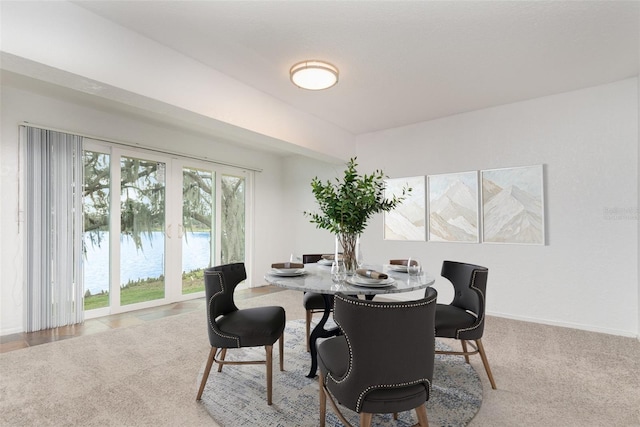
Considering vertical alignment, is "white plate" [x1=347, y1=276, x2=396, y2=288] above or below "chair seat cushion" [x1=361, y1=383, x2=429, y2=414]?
above

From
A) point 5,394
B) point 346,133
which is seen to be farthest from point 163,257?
point 346,133

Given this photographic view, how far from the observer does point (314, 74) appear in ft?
9.20

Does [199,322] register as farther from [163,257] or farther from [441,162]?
[441,162]

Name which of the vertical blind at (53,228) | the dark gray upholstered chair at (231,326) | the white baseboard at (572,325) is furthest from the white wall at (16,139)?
the white baseboard at (572,325)

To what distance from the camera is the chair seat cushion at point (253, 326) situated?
79.4 inches

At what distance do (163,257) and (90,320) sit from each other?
45.1 inches

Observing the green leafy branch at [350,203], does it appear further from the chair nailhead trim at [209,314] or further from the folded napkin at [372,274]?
the chair nailhead trim at [209,314]

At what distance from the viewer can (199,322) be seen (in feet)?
12.2

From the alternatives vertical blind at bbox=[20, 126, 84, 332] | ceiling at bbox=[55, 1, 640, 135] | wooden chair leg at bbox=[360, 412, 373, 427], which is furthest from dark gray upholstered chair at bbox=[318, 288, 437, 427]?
vertical blind at bbox=[20, 126, 84, 332]

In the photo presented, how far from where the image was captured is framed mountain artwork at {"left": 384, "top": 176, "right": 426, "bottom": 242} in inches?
178

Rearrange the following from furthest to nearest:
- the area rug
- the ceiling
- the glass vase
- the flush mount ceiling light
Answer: the flush mount ceiling light → the glass vase → the ceiling → the area rug

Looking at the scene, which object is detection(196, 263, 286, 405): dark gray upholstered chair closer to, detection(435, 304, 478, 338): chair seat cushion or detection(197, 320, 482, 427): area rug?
detection(197, 320, 482, 427): area rug

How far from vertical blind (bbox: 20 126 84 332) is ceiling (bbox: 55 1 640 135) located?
83.5 inches

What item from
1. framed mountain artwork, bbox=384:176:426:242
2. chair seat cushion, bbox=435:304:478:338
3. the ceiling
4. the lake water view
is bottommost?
chair seat cushion, bbox=435:304:478:338
